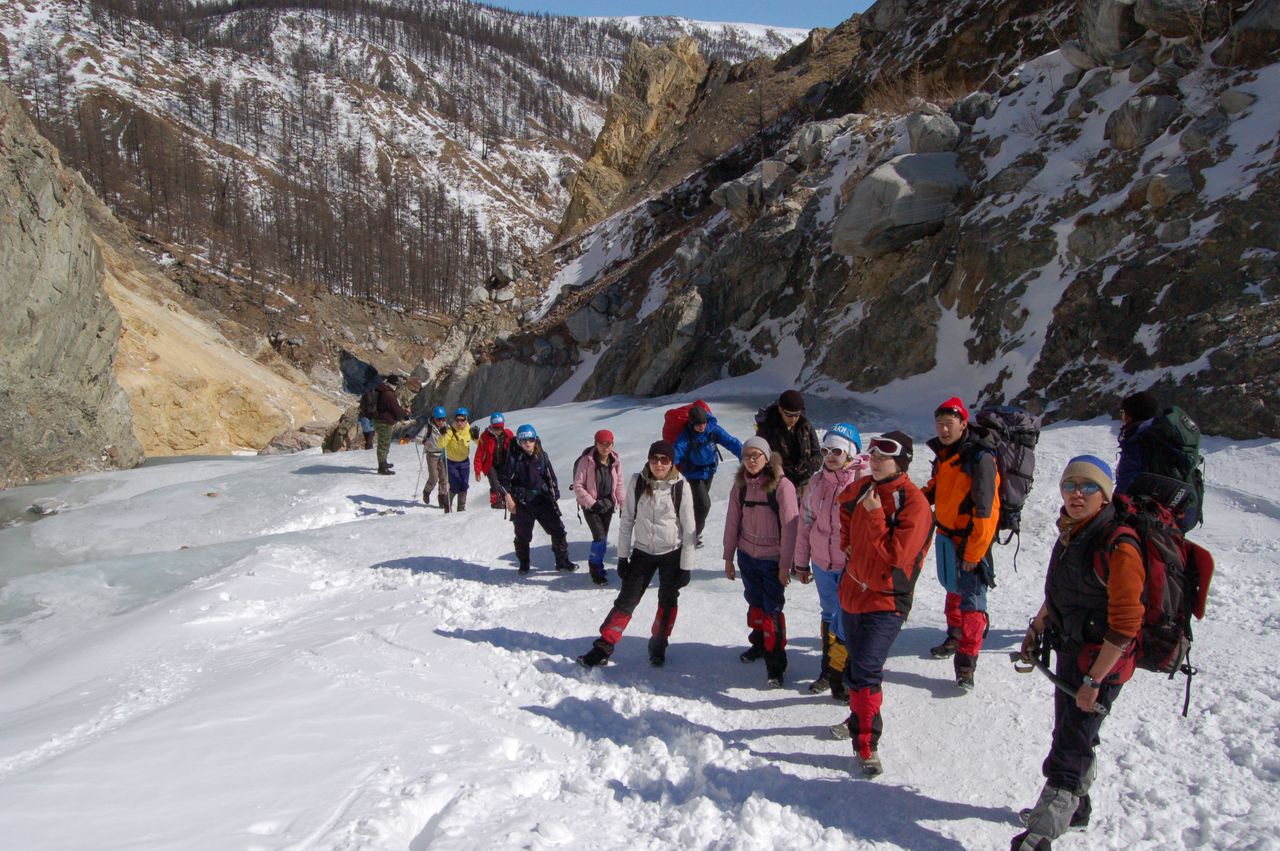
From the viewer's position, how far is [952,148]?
12.8 m

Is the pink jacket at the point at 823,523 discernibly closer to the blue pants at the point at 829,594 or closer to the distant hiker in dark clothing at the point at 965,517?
the blue pants at the point at 829,594

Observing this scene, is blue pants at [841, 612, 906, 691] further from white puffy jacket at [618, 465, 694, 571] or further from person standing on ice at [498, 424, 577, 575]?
person standing on ice at [498, 424, 577, 575]

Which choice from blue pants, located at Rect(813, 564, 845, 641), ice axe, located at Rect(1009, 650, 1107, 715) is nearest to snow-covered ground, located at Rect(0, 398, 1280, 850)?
blue pants, located at Rect(813, 564, 845, 641)

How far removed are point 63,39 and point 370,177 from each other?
1332 inches

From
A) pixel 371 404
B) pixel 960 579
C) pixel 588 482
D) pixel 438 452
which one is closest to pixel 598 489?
pixel 588 482

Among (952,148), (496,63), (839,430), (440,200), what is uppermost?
(496,63)

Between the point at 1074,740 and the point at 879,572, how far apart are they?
956 mm

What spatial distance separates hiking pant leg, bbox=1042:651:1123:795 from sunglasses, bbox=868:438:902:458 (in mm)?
1040

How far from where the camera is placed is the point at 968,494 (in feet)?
13.4

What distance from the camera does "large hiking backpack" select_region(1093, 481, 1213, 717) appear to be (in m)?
2.56

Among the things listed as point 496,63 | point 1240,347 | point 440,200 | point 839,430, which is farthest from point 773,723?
point 496,63

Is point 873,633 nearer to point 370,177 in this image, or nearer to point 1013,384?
point 1013,384

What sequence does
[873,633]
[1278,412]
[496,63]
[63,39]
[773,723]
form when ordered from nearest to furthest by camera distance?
[873,633], [773,723], [1278,412], [63,39], [496,63]

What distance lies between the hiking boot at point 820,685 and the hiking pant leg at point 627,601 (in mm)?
1174
